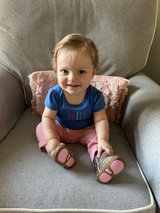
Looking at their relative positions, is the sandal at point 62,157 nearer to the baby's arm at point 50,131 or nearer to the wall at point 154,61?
the baby's arm at point 50,131

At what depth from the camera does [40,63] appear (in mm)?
1264

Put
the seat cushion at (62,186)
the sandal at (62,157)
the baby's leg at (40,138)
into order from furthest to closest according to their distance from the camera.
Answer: the baby's leg at (40,138)
the sandal at (62,157)
the seat cushion at (62,186)

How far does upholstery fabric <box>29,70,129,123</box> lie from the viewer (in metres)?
1.15

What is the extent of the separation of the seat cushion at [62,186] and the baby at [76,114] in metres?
0.04

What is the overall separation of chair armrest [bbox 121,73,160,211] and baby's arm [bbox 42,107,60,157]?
0.33 meters

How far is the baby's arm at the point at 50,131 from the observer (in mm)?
937

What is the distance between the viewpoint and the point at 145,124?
96 centimetres

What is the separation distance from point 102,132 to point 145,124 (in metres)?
0.18

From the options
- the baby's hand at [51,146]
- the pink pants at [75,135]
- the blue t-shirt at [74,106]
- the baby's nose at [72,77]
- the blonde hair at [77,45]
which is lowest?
the pink pants at [75,135]

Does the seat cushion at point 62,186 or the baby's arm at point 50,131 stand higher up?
the baby's arm at point 50,131

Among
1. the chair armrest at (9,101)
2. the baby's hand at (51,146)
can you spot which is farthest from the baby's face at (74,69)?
the chair armrest at (9,101)

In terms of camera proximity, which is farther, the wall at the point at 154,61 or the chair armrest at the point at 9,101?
the wall at the point at 154,61

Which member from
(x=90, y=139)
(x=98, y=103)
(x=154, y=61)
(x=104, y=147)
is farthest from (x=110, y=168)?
(x=154, y=61)

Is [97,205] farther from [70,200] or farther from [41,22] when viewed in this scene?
[41,22]
